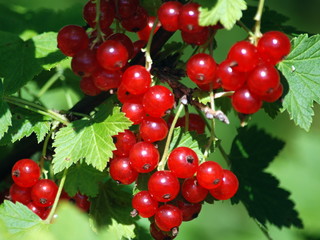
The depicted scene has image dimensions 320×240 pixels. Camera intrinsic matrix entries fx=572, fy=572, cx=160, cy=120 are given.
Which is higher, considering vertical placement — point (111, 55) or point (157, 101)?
point (111, 55)

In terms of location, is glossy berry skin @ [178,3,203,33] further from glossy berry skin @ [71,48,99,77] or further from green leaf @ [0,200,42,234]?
green leaf @ [0,200,42,234]

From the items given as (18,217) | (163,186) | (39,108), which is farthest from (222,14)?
(18,217)

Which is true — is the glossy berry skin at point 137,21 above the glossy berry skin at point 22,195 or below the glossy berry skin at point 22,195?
above

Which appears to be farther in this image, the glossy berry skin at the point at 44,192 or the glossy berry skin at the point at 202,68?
the glossy berry skin at the point at 44,192

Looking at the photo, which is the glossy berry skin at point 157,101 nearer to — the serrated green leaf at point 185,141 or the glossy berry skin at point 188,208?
the serrated green leaf at point 185,141

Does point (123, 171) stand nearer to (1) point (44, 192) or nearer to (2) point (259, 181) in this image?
(1) point (44, 192)

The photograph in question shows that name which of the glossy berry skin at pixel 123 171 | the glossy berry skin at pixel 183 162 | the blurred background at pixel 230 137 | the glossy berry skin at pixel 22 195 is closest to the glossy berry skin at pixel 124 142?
the glossy berry skin at pixel 123 171
